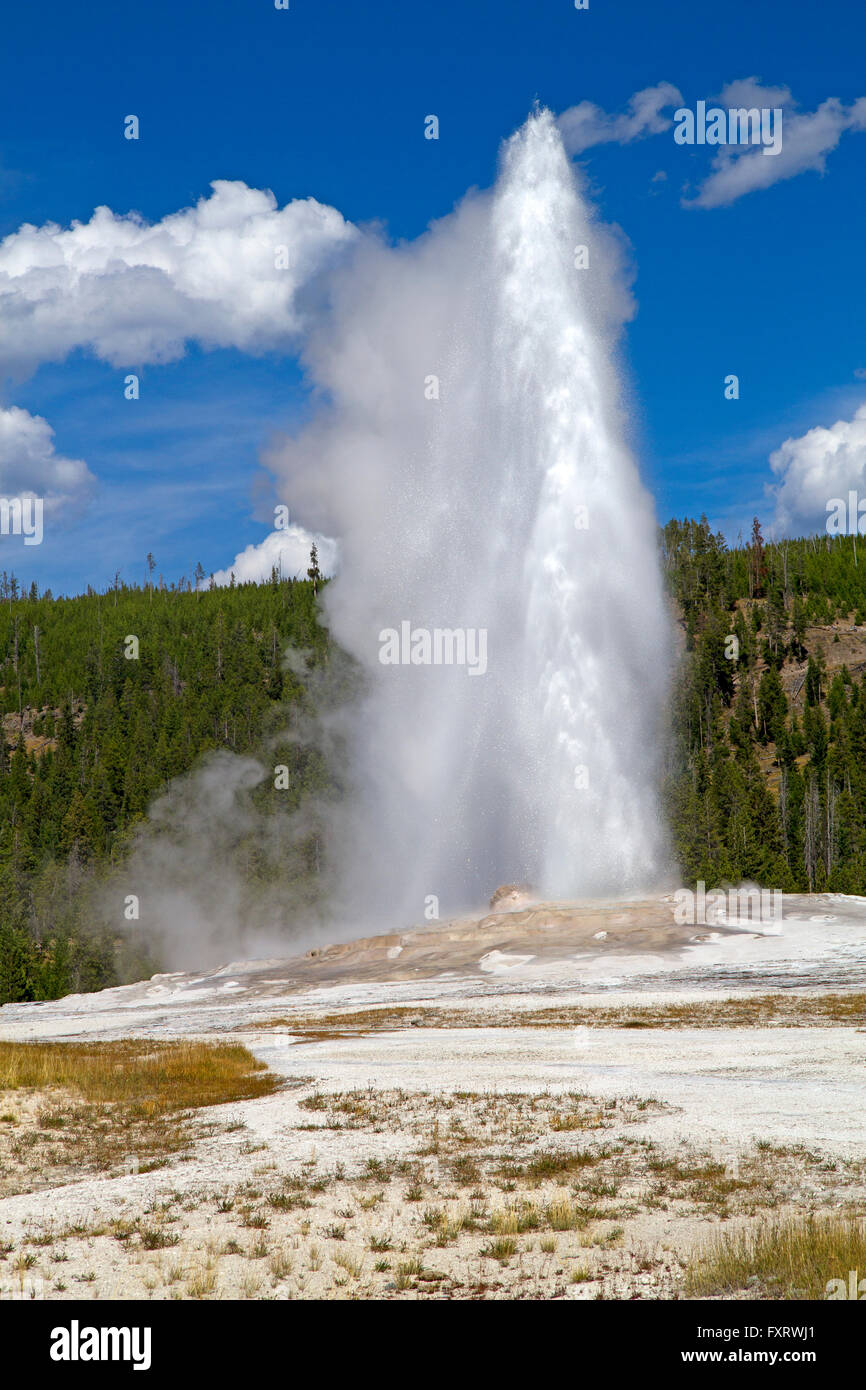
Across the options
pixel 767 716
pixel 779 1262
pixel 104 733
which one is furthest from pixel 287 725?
pixel 779 1262

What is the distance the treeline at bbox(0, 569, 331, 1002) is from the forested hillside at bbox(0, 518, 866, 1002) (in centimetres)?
31

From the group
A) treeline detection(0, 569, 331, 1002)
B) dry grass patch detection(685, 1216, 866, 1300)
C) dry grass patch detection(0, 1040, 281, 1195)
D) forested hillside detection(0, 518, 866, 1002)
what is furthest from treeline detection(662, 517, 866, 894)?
dry grass patch detection(685, 1216, 866, 1300)

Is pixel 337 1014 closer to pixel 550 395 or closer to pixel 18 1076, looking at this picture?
pixel 18 1076

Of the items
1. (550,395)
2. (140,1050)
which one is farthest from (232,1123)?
(550,395)

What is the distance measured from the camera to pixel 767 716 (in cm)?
12156

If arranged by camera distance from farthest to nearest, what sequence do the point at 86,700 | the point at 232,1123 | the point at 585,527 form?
the point at 86,700 → the point at 585,527 → the point at 232,1123

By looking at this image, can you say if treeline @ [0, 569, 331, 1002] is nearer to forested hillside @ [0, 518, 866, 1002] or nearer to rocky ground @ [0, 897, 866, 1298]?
forested hillside @ [0, 518, 866, 1002]

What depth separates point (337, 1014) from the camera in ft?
113

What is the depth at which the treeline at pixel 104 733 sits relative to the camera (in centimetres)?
9056

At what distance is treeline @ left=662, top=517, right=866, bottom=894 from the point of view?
301 ft

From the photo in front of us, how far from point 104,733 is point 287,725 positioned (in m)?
25.2

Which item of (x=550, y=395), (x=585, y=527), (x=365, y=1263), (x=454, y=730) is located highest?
(x=550, y=395)
